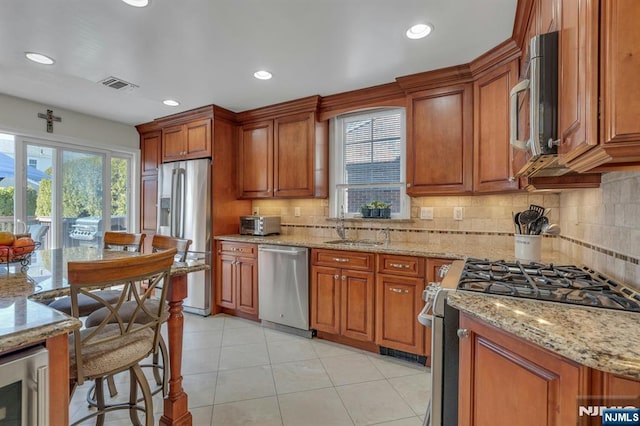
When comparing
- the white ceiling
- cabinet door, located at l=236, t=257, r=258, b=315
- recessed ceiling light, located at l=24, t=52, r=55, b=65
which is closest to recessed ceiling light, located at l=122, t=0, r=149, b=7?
the white ceiling

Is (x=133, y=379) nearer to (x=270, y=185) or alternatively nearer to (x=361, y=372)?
(x=361, y=372)

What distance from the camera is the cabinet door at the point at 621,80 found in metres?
0.76

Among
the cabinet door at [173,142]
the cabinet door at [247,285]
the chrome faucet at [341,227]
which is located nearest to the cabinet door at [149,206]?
the cabinet door at [173,142]

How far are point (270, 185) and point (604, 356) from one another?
3.27m

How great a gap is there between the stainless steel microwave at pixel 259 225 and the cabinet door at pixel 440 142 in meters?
1.67

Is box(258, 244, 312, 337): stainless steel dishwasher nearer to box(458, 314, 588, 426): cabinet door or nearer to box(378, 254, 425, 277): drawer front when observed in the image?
box(378, 254, 425, 277): drawer front

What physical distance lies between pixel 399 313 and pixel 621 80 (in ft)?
6.88

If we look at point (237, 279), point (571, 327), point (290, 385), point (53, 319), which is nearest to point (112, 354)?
point (53, 319)

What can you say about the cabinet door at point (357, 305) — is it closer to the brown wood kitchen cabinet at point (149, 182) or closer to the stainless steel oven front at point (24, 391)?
the stainless steel oven front at point (24, 391)

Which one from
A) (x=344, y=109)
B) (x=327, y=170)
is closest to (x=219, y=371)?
Answer: (x=327, y=170)

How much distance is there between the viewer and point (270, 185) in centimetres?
367

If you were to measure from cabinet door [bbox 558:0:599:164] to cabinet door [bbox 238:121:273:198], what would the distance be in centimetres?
296

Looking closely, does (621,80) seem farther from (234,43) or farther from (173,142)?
(173,142)

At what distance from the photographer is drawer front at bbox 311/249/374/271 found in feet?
8.76
